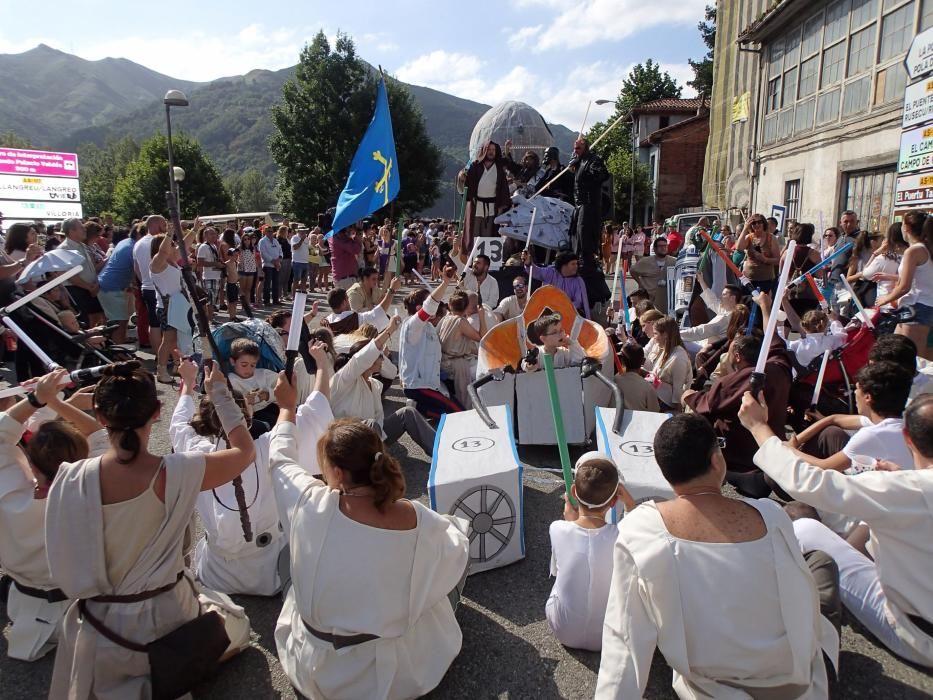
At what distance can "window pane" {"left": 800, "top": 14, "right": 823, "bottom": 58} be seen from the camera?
16.7 m

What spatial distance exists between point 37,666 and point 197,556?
0.82 metres

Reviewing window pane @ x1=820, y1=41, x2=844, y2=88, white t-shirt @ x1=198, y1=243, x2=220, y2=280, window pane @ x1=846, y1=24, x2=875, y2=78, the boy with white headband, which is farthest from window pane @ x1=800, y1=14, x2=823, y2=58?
the boy with white headband

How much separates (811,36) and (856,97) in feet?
10.7

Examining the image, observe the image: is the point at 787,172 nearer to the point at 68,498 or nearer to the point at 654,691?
the point at 654,691

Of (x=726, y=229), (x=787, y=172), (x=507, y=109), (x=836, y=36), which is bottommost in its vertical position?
(x=726, y=229)

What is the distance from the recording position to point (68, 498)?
7.55ft

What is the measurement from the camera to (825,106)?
53.7 feet

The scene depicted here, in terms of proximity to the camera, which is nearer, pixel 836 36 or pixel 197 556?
pixel 197 556

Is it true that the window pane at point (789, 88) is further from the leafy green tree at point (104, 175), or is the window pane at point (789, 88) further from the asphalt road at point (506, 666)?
the leafy green tree at point (104, 175)

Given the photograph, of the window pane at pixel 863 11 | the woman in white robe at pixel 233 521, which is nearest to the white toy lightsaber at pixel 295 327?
the woman in white robe at pixel 233 521

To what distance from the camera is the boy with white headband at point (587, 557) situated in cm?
287

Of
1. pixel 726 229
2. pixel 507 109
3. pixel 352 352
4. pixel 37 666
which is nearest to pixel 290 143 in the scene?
pixel 507 109

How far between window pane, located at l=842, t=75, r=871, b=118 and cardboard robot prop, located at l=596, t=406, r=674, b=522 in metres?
14.2

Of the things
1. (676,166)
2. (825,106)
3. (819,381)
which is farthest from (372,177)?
(676,166)
